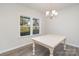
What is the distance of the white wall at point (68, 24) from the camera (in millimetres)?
1316

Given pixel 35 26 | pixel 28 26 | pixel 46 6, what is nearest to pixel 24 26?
pixel 28 26

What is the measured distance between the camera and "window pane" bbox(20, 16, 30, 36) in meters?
1.31

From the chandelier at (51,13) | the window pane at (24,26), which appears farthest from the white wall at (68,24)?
the window pane at (24,26)

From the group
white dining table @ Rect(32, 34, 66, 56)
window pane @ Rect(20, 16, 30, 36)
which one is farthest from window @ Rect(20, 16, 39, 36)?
white dining table @ Rect(32, 34, 66, 56)

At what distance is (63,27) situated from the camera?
1373 millimetres

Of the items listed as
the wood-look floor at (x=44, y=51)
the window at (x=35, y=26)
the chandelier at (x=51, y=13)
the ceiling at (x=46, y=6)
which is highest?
the ceiling at (x=46, y=6)

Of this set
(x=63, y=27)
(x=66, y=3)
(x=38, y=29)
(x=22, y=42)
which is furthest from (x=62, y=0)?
(x=22, y=42)

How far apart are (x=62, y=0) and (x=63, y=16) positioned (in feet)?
0.79

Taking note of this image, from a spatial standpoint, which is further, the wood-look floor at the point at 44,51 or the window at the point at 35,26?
the window at the point at 35,26

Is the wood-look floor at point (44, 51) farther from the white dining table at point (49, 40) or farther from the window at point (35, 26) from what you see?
the window at point (35, 26)

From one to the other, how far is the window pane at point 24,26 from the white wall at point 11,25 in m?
0.04

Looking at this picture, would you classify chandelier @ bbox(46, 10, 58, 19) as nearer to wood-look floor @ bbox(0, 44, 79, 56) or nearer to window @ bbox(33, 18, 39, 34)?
window @ bbox(33, 18, 39, 34)

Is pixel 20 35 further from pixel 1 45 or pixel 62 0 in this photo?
pixel 62 0

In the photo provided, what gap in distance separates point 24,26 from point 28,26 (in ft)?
0.21
